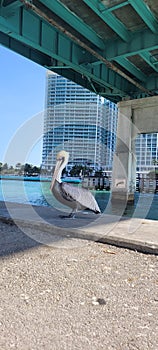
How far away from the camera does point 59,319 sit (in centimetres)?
248

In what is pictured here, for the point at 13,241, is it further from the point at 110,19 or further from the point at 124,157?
the point at 124,157

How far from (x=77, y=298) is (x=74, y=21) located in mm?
11299

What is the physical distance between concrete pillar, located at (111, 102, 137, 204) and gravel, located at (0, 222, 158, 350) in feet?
55.1

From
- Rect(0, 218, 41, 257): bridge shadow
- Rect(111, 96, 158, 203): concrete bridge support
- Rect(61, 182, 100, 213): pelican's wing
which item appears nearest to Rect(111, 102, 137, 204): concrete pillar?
Rect(111, 96, 158, 203): concrete bridge support

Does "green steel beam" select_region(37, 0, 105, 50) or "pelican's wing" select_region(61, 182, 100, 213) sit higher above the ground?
"green steel beam" select_region(37, 0, 105, 50)

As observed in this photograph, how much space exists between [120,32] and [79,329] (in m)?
12.4

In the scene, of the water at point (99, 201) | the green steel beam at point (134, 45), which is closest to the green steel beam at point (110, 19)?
the green steel beam at point (134, 45)

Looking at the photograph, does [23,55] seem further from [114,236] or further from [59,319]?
[59,319]

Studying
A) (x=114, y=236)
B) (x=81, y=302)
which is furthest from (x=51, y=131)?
(x=81, y=302)

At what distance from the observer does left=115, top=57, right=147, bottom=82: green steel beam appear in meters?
15.6

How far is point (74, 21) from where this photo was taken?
37.4 feet

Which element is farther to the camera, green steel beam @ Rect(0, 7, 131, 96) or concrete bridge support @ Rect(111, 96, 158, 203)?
concrete bridge support @ Rect(111, 96, 158, 203)

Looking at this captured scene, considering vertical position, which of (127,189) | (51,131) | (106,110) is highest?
(106,110)

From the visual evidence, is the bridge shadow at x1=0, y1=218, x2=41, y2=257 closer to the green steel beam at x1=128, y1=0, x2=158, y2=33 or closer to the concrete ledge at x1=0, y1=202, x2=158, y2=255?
the concrete ledge at x1=0, y1=202, x2=158, y2=255
